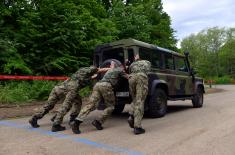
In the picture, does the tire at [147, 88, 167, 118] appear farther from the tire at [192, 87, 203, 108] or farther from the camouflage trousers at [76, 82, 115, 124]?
the tire at [192, 87, 203, 108]

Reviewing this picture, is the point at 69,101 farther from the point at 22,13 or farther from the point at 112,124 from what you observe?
the point at 22,13

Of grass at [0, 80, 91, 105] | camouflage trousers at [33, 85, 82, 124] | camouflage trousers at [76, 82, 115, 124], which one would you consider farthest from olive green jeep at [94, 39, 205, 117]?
grass at [0, 80, 91, 105]

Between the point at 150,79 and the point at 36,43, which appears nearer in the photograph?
the point at 150,79

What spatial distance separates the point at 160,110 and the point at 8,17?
9.66m

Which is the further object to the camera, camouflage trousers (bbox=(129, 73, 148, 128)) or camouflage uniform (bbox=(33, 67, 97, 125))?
camouflage uniform (bbox=(33, 67, 97, 125))

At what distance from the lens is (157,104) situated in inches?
358

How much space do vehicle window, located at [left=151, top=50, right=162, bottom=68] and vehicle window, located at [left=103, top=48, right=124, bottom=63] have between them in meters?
0.98

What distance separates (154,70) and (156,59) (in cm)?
54

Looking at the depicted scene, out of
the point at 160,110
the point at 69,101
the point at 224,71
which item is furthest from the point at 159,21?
the point at 224,71

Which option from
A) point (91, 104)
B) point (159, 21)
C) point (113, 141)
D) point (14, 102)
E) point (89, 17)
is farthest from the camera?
point (159, 21)

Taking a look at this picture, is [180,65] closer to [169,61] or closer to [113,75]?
[169,61]

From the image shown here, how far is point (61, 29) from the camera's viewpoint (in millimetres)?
14992

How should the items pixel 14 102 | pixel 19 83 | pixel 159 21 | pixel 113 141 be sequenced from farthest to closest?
pixel 159 21
pixel 19 83
pixel 14 102
pixel 113 141

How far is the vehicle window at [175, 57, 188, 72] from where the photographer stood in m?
10.7
